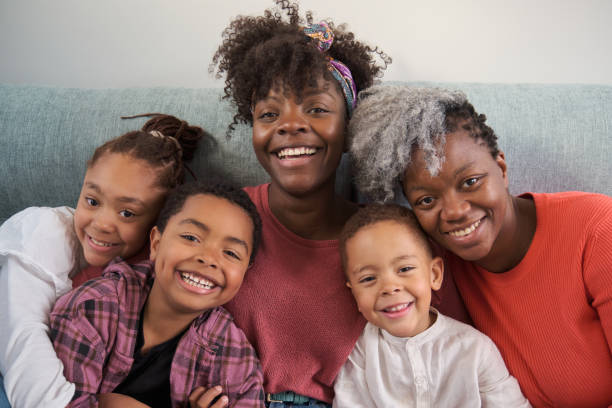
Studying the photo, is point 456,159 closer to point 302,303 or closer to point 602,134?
point 302,303

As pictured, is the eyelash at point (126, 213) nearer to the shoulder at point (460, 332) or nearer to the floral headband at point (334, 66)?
the floral headband at point (334, 66)

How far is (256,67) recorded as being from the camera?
126cm

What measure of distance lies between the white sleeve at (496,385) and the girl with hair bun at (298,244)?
34 centimetres

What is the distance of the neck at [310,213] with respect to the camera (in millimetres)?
1314

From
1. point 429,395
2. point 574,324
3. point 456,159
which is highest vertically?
point 456,159

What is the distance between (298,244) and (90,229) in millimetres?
615

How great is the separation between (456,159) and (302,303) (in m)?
0.57

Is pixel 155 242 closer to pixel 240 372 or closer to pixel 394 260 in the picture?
pixel 240 372

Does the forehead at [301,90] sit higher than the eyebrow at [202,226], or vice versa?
the forehead at [301,90]

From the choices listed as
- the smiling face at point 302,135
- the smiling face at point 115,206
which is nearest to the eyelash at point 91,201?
the smiling face at point 115,206

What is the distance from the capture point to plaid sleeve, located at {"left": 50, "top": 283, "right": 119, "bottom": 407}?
3.36ft

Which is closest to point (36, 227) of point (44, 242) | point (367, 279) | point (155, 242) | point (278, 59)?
point (44, 242)

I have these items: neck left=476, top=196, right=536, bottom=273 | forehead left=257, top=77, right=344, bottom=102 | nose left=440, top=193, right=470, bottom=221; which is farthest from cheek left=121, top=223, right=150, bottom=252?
neck left=476, top=196, right=536, bottom=273

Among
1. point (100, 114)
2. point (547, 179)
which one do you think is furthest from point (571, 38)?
point (100, 114)
